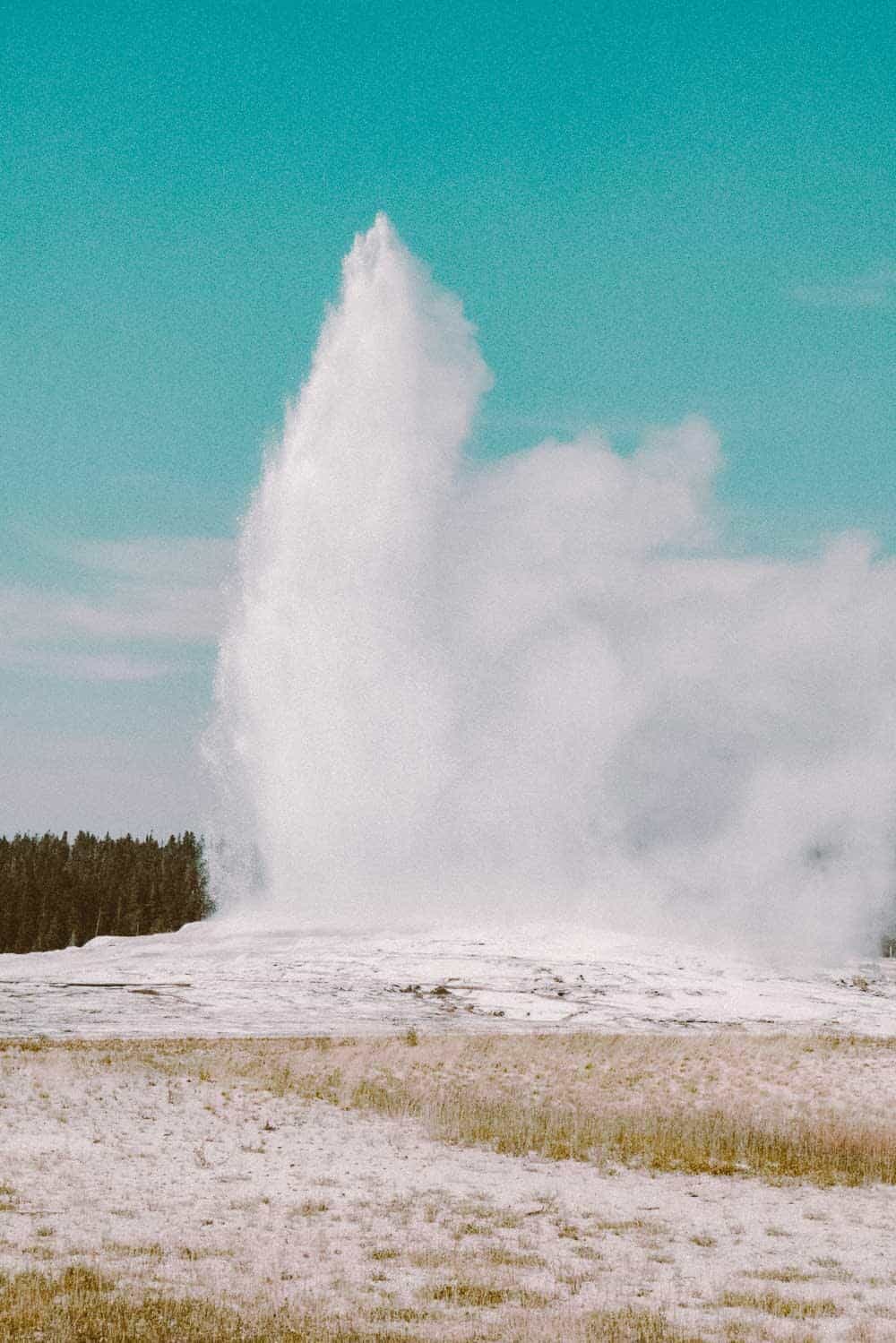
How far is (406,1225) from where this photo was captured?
1545 cm

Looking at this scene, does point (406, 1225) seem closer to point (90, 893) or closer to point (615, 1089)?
point (615, 1089)

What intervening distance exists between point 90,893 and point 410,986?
72276 millimetres

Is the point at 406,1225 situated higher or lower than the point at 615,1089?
lower

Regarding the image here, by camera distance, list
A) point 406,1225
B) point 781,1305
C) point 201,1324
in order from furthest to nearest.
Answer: point 406,1225 < point 781,1305 < point 201,1324

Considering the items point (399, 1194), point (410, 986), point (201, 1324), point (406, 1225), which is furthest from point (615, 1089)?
point (410, 986)

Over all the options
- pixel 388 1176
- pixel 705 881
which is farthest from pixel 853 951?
pixel 388 1176

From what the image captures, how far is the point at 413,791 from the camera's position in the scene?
70188 millimetres

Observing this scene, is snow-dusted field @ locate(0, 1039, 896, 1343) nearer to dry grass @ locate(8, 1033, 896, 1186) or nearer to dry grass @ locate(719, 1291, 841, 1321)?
dry grass @ locate(719, 1291, 841, 1321)

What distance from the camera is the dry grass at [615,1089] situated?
22.1 metres

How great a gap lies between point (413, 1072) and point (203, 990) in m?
19.8

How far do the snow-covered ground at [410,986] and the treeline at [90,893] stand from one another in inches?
1811

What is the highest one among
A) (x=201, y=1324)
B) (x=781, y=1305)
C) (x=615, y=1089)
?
(x=615, y=1089)

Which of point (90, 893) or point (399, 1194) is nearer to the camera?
point (399, 1194)

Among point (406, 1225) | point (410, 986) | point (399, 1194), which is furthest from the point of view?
point (410, 986)
